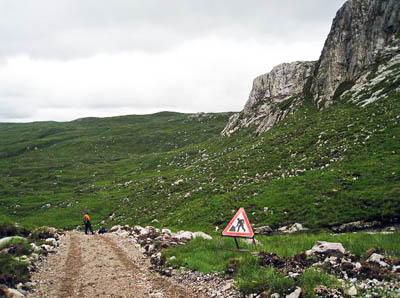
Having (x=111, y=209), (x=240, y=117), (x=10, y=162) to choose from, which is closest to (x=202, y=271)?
(x=111, y=209)

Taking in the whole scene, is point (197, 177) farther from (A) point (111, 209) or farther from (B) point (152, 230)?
(B) point (152, 230)

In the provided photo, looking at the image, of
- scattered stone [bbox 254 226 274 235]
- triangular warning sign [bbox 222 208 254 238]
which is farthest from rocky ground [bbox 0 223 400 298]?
scattered stone [bbox 254 226 274 235]

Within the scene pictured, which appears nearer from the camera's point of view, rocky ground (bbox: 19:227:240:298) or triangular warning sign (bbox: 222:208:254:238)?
rocky ground (bbox: 19:227:240:298)

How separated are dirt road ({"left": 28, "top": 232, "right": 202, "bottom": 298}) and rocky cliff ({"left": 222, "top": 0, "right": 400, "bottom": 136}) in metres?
40.2

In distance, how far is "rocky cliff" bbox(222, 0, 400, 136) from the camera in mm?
43906

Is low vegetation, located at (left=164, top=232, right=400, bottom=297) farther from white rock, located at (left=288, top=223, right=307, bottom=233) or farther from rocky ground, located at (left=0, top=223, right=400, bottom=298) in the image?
white rock, located at (left=288, top=223, right=307, bottom=233)

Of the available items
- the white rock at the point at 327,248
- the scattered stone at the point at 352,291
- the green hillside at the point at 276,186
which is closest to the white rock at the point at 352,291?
the scattered stone at the point at 352,291

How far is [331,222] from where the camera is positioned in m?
20.4

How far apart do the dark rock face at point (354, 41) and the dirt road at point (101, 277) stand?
46.8 meters

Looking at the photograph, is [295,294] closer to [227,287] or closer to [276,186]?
[227,287]

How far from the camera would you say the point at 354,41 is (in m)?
51.4

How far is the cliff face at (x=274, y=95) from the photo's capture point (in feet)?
206

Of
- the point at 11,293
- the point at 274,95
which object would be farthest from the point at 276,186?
the point at 274,95

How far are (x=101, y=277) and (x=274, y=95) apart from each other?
229 feet
